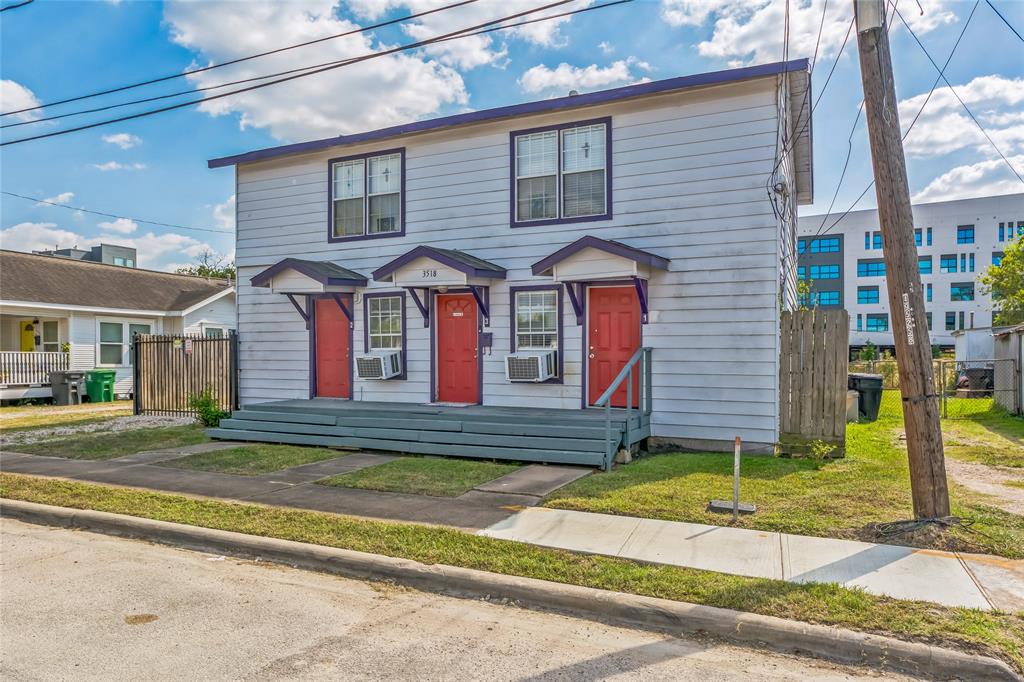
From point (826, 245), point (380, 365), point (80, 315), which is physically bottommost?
point (380, 365)

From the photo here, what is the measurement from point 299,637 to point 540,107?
30.7ft

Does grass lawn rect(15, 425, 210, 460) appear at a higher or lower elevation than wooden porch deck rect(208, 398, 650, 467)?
lower

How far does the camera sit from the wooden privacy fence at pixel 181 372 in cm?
1541

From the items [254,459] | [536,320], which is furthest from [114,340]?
[536,320]

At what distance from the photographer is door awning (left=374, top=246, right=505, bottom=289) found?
11.3 m

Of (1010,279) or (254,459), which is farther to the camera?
(1010,279)

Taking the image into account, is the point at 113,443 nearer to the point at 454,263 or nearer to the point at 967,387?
the point at 454,263

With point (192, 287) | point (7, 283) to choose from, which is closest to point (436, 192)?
point (7, 283)

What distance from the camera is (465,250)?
12.3 m

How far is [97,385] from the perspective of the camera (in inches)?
836

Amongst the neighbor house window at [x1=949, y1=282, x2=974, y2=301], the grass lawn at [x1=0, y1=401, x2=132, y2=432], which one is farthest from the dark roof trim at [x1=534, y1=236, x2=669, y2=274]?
Result: the neighbor house window at [x1=949, y1=282, x2=974, y2=301]

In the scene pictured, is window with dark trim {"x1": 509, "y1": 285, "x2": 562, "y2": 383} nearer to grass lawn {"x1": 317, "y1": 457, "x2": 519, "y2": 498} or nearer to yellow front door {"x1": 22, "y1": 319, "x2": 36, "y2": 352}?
grass lawn {"x1": 317, "y1": 457, "x2": 519, "y2": 498}

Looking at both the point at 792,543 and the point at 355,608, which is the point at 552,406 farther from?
the point at 355,608

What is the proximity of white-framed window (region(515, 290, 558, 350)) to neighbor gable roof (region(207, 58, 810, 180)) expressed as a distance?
123 inches
